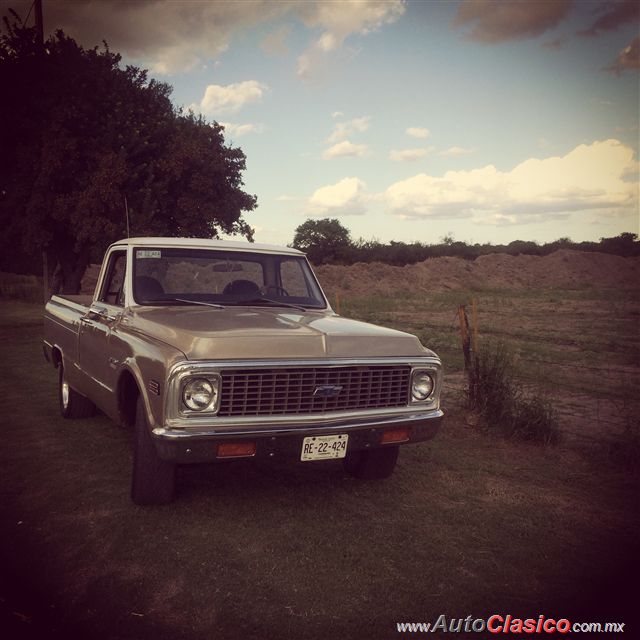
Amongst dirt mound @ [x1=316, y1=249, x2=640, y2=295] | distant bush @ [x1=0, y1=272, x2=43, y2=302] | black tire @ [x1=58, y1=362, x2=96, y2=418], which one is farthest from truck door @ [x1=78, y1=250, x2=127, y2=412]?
dirt mound @ [x1=316, y1=249, x2=640, y2=295]

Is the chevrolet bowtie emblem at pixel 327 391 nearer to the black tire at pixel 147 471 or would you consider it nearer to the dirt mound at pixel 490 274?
the black tire at pixel 147 471

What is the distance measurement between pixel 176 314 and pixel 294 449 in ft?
4.37

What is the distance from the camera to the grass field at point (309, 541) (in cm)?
298

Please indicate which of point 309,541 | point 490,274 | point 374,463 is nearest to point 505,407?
point 374,463

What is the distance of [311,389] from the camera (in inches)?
149

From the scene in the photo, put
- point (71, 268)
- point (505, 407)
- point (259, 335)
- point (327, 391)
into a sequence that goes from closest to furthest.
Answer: point (259, 335) < point (327, 391) < point (505, 407) < point (71, 268)

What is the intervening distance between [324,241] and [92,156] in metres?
41.2

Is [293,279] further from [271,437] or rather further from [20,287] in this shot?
[20,287]

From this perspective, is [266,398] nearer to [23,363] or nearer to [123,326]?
[123,326]

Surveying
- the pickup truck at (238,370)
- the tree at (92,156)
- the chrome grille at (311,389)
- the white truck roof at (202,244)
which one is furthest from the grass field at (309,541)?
the tree at (92,156)

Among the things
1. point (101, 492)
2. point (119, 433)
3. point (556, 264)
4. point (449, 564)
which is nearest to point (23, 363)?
point (119, 433)

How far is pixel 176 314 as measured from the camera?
14.1 ft

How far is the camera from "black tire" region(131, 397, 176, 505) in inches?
153

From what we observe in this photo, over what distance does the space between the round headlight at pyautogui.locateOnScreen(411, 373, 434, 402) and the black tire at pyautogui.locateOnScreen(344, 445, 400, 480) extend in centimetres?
64
